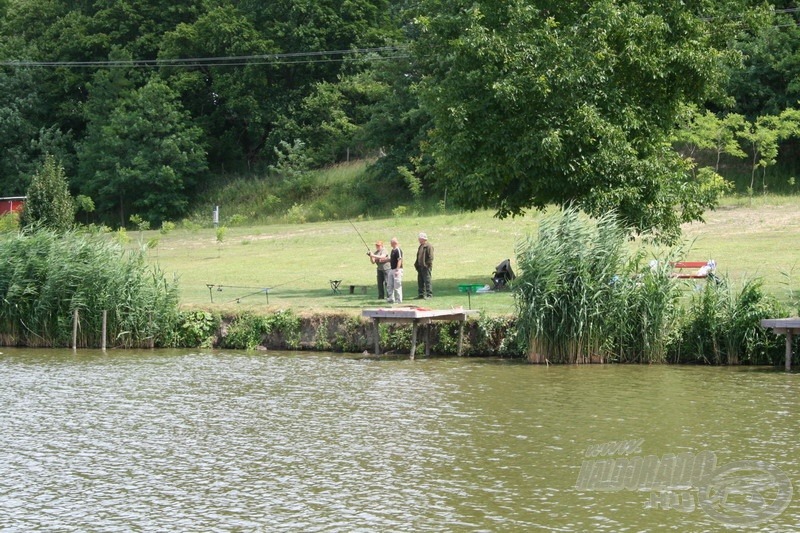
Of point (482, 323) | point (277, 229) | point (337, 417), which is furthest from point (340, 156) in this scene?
point (337, 417)

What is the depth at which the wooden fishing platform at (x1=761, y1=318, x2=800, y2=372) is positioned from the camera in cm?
2212

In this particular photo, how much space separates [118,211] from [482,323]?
5241 centimetres

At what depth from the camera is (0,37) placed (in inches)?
3093

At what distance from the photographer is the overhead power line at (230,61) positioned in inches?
2788

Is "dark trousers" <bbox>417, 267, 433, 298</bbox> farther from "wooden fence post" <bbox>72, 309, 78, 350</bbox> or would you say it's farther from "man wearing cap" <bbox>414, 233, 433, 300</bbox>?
"wooden fence post" <bbox>72, 309, 78, 350</bbox>

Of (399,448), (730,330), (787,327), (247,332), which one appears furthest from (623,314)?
(399,448)

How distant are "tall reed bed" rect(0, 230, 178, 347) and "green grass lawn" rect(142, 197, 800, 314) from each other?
4.01 ft

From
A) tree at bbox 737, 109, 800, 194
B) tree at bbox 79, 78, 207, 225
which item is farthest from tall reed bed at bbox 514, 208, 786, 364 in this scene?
tree at bbox 79, 78, 207, 225

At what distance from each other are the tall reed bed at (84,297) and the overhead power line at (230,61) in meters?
41.9

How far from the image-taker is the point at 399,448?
16.3 m

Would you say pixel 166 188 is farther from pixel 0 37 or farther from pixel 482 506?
pixel 482 506

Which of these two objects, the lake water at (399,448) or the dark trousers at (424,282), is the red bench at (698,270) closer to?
the lake water at (399,448)

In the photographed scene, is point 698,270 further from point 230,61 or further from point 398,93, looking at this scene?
point 230,61

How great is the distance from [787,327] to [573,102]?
370 inches
